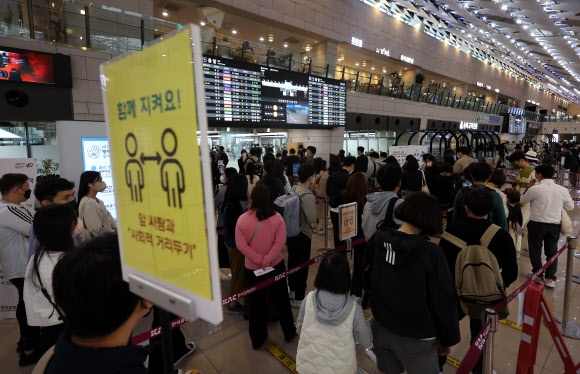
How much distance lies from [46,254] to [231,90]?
6798mm

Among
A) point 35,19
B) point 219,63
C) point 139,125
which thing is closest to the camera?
point 139,125

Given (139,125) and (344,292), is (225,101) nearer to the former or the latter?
(344,292)

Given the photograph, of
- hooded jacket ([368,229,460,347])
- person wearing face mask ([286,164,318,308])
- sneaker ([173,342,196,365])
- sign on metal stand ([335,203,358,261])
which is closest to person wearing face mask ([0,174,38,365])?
sneaker ([173,342,196,365])

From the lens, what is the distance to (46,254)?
217 cm

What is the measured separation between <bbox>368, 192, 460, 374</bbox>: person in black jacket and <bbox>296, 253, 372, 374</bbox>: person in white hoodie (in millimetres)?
183

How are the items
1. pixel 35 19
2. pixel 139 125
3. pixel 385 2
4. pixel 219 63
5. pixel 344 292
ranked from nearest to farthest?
1. pixel 139 125
2. pixel 344 292
3. pixel 35 19
4. pixel 219 63
5. pixel 385 2

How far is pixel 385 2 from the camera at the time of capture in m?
15.4

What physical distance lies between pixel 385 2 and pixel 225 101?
12.0 meters

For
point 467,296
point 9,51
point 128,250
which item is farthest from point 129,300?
point 9,51

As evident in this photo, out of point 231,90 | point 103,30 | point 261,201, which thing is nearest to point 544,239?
point 261,201

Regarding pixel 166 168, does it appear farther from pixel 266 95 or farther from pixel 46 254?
pixel 266 95

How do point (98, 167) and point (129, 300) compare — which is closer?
point (129, 300)

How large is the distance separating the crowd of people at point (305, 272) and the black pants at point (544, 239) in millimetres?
17

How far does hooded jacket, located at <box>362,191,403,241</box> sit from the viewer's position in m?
3.31
